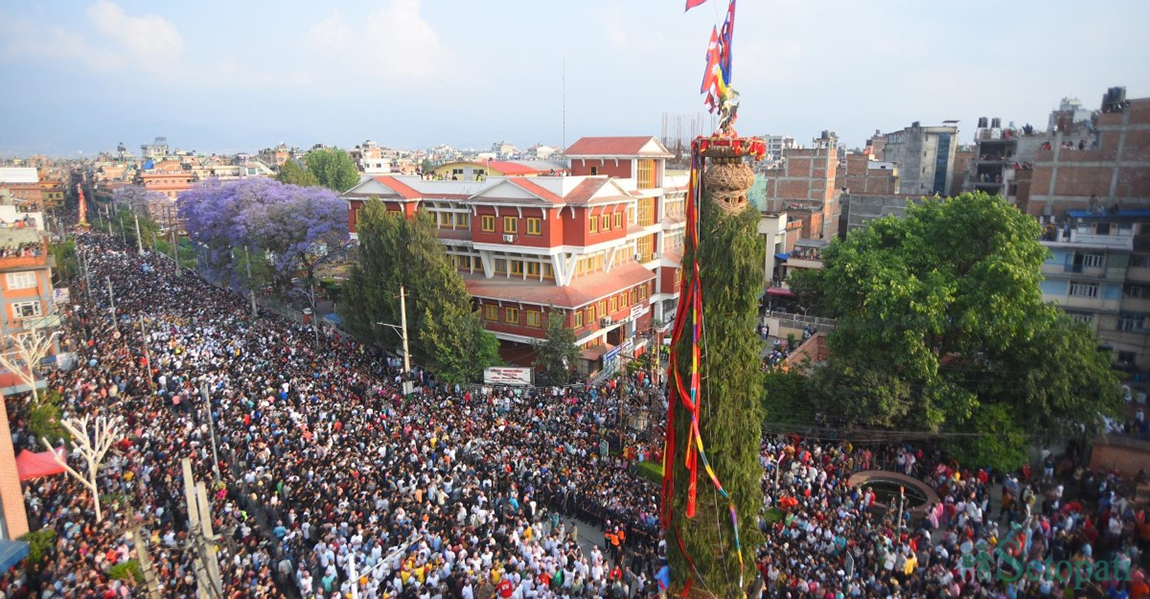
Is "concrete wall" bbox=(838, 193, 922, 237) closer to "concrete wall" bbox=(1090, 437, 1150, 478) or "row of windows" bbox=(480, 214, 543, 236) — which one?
"row of windows" bbox=(480, 214, 543, 236)

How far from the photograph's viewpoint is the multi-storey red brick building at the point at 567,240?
1030 inches

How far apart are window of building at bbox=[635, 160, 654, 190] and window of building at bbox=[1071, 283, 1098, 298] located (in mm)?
18235

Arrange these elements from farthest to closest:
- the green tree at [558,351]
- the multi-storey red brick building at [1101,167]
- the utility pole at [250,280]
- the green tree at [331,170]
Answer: the green tree at [331,170], the utility pole at [250,280], the multi-storey red brick building at [1101,167], the green tree at [558,351]

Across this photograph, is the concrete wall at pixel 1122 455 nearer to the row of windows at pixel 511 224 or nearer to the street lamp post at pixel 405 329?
the row of windows at pixel 511 224

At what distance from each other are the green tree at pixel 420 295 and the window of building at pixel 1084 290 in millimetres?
22913

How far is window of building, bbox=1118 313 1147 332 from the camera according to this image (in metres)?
24.0

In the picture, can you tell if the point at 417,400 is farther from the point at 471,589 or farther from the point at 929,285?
the point at 929,285

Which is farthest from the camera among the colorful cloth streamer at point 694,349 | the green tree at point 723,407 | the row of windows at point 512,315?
the row of windows at point 512,315

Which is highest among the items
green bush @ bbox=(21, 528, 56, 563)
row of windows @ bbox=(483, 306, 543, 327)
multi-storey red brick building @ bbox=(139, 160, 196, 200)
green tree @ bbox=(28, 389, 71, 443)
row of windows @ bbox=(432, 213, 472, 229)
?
multi-storey red brick building @ bbox=(139, 160, 196, 200)

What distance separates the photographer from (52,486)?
53.7 ft

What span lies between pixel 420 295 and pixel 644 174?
13645 millimetres

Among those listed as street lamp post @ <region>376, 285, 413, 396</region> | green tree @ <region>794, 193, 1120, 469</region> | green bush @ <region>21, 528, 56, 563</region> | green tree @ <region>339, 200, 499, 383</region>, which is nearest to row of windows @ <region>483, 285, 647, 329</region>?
green tree @ <region>339, 200, 499, 383</region>

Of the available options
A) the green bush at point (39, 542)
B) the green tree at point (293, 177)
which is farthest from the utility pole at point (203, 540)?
the green tree at point (293, 177)

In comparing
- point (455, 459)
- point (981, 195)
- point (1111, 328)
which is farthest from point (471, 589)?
point (1111, 328)
